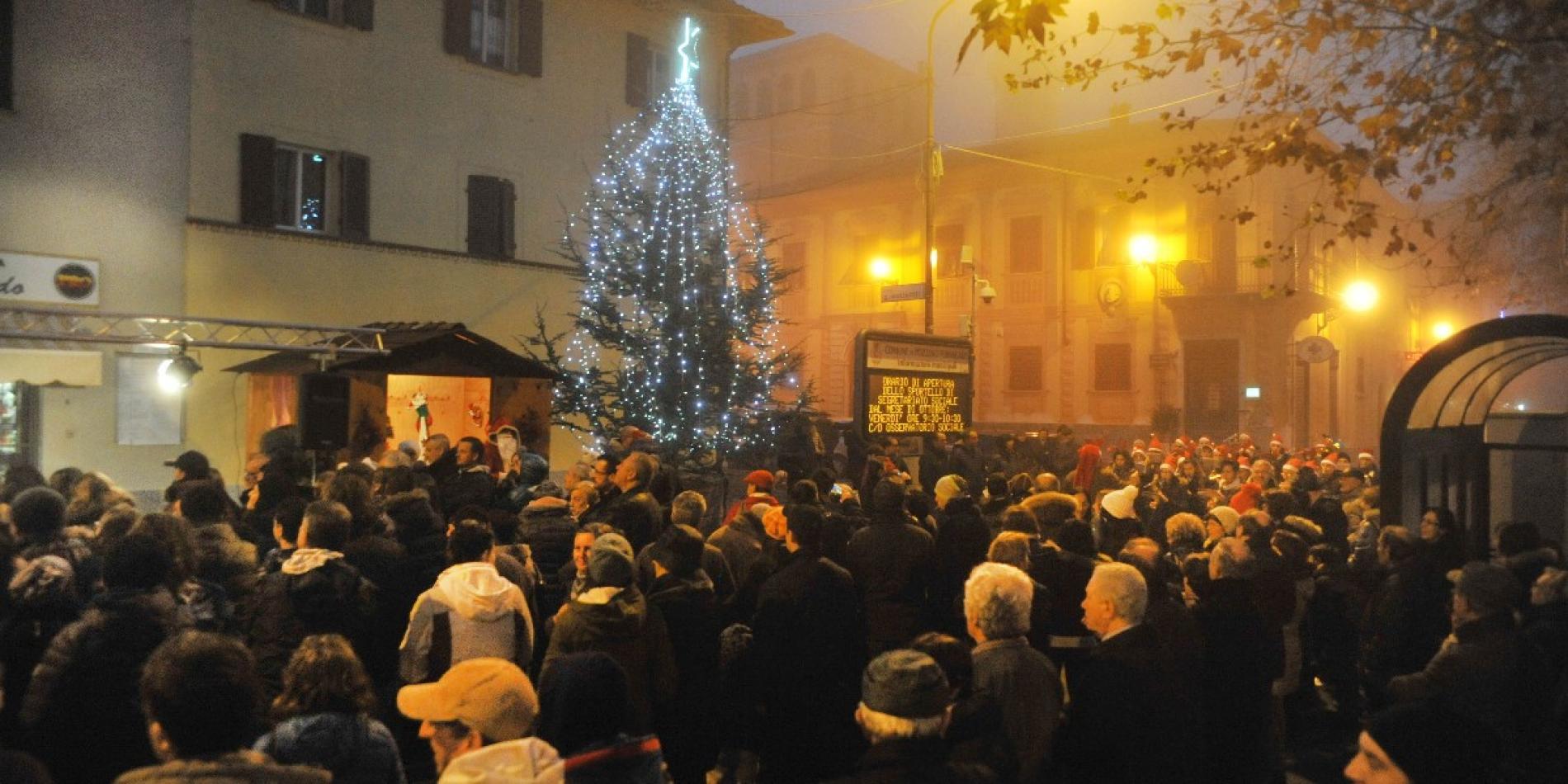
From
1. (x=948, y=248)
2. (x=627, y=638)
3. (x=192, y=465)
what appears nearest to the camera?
(x=627, y=638)

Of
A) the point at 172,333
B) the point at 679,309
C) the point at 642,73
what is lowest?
the point at 172,333

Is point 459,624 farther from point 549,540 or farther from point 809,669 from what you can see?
point 549,540

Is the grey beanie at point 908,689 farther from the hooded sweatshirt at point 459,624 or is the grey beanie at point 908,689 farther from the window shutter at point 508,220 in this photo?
the window shutter at point 508,220

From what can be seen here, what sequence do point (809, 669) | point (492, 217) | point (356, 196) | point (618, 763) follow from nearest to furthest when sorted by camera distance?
point (618, 763)
point (809, 669)
point (356, 196)
point (492, 217)

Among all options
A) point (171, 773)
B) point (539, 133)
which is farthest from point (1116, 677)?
point (539, 133)

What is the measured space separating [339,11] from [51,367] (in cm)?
743

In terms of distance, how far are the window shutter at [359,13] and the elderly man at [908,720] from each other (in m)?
18.1

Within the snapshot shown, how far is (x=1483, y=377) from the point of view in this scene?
33.7 feet

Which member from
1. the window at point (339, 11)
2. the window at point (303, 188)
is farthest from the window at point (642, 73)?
the window at point (303, 188)

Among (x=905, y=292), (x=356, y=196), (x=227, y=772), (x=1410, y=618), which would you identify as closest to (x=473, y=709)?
(x=227, y=772)

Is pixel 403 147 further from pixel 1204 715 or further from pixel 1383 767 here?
pixel 1383 767

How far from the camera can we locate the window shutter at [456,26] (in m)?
19.9

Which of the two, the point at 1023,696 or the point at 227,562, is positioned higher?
the point at 227,562

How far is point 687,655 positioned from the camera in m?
5.80
